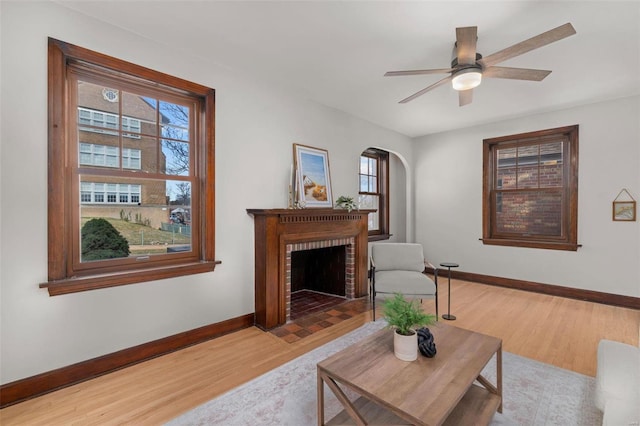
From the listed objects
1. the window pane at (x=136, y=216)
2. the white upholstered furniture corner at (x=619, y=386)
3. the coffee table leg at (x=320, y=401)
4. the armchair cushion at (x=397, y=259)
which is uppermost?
the window pane at (x=136, y=216)

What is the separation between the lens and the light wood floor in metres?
1.86

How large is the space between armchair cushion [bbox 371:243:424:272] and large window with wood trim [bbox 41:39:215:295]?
6.74ft

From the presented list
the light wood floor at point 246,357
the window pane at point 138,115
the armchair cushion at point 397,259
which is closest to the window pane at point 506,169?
the light wood floor at point 246,357

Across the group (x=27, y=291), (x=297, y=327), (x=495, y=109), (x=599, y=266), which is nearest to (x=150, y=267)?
(x=27, y=291)

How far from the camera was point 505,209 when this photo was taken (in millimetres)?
4883

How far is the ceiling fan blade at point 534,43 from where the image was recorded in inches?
69.9

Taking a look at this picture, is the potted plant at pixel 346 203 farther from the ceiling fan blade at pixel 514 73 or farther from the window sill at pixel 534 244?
the window sill at pixel 534 244

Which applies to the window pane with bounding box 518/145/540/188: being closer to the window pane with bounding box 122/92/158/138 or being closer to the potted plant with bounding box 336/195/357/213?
the potted plant with bounding box 336/195/357/213

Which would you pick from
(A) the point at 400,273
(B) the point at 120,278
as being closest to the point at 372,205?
(A) the point at 400,273

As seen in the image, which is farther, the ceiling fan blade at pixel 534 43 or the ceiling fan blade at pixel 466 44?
the ceiling fan blade at pixel 466 44

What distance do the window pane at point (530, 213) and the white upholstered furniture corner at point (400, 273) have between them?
2175mm

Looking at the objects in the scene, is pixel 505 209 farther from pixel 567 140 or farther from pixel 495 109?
pixel 495 109

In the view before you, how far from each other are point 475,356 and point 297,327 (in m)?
1.89

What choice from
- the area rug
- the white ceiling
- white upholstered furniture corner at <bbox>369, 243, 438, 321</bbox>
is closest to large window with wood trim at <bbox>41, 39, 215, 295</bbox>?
the white ceiling
